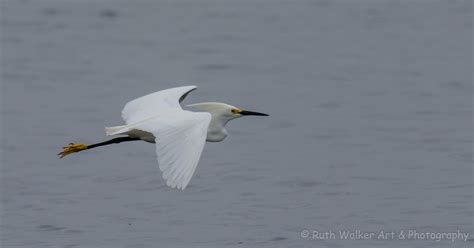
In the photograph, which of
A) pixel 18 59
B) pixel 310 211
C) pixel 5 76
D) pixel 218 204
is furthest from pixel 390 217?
pixel 18 59

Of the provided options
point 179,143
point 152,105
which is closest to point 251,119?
point 152,105

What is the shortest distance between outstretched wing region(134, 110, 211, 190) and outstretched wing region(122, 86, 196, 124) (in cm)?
77

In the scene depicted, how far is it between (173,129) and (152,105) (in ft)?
5.16

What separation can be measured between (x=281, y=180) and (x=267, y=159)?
0.81 meters

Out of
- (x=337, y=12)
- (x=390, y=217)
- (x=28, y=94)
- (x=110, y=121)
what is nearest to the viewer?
(x=390, y=217)

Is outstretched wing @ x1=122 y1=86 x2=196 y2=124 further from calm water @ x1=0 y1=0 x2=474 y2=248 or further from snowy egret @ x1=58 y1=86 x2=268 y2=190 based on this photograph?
calm water @ x1=0 y1=0 x2=474 y2=248

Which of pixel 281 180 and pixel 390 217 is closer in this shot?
pixel 390 217

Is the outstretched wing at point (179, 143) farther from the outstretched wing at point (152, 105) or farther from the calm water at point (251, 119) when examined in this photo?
the calm water at point (251, 119)

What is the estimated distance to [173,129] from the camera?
8375 millimetres

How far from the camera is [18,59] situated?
1909cm

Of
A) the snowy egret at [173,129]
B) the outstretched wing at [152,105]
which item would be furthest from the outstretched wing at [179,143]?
the outstretched wing at [152,105]

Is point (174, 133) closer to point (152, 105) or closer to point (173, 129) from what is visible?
point (173, 129)

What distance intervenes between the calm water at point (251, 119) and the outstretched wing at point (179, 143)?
1.66 m

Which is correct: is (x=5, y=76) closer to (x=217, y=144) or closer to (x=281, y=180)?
(x=217, y=144)
